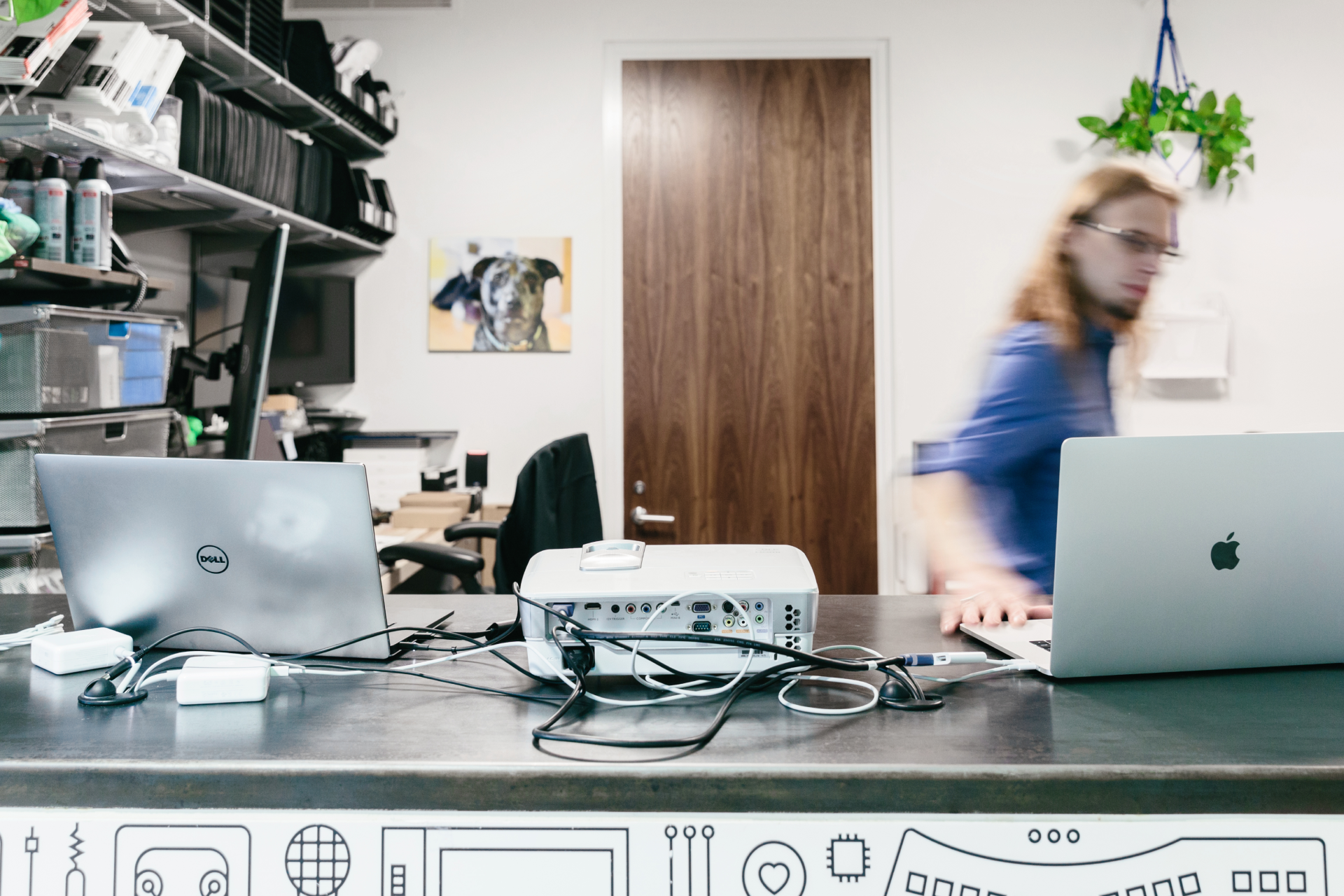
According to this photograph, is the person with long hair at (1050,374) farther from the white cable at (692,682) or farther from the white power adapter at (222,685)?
the white power adapter at (222,685)

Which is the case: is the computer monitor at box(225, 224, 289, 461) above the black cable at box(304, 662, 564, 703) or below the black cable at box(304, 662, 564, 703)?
above

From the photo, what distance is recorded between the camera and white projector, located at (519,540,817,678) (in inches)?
35.5

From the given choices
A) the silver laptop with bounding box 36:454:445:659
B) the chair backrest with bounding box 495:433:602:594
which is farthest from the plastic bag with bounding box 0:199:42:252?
the chair backrest with bounding box 495:433:602:594

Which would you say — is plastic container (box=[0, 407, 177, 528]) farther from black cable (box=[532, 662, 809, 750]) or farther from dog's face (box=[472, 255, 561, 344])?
dog's face (box=[472, 255, 561, 344])

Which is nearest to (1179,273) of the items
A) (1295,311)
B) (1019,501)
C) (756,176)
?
(1295,311)

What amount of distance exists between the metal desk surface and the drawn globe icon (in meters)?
0.04

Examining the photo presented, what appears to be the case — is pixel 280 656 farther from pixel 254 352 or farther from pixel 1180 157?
pixel 1180 157

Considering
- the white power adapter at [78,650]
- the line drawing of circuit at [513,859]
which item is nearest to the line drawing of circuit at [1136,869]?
the line drawing of circuit at [513,859]

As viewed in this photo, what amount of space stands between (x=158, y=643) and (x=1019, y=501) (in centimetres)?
141

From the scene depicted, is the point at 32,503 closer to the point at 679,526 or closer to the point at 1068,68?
the point at 679,526

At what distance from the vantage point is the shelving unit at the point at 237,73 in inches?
75.9

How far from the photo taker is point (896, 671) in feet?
→ 3.08

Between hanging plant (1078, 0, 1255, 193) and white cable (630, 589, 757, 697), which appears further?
hanging plant (1078, 0, 1255, 193)

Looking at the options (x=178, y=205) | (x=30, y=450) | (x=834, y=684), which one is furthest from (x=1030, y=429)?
(x=178, y=205)
